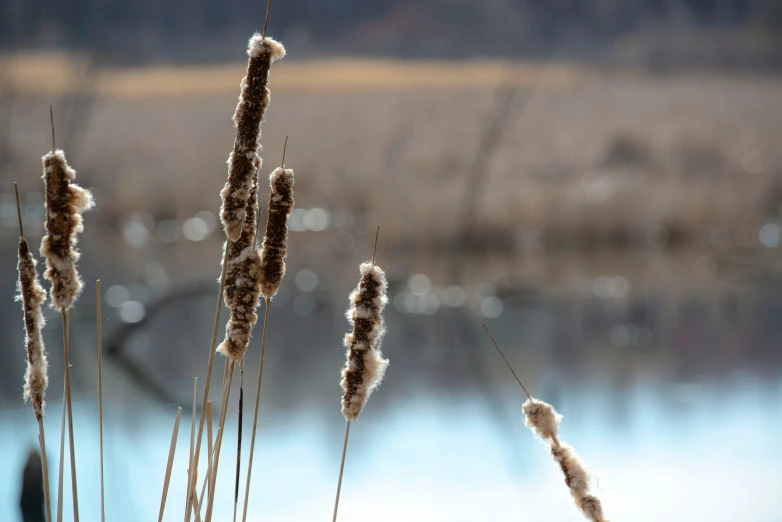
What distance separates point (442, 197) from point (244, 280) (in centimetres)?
409

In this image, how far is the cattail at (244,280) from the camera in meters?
0.66

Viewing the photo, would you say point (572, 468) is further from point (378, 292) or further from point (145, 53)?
point (145, 53)

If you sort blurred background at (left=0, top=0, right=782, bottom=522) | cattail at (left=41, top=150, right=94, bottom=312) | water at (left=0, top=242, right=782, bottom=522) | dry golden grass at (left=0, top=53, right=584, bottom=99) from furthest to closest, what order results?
dry golden grass at (left=0, top=53, right=584, bottom=99)
blurred background at (left=0, top=0, right=782, bottom=522)
water at (left=0, top=242, right=782, bottom=522)
cattail at (left=41, top=150, right=94, bottom=312)

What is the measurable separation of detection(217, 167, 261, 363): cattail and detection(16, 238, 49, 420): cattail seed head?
0.43ft

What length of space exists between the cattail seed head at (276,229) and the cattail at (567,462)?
219 mm

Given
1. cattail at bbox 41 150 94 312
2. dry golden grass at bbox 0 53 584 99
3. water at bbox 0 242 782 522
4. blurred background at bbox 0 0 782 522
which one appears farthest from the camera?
Result: dry golden grass at bbox 0 53 584 99

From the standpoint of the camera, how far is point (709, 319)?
11.5 ft

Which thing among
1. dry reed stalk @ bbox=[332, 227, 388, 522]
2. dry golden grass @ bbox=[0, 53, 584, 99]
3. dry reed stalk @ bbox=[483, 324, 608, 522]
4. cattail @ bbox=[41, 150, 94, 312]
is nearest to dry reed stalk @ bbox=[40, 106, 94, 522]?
cattail @ bbox=[41, 150, 94, 312]

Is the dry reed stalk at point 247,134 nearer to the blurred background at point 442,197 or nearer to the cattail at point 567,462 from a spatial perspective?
the cattail at point 567,462

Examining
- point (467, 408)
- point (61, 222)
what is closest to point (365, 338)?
point (61, 222)

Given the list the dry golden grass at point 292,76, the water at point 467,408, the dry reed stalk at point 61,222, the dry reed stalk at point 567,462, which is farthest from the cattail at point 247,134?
the dry golden grass at point 292,76

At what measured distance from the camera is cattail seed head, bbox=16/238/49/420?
616 millimetres

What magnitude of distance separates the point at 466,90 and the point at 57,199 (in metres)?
4.74

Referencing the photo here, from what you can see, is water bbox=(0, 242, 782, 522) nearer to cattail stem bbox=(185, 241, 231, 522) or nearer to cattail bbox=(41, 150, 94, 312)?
cattail stem bbox=(185, 241, 231, 522)
